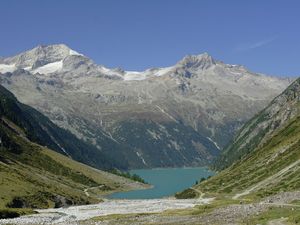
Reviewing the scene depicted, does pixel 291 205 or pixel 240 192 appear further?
pixel 240 192

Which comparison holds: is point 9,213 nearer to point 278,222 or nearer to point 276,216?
point 276,216

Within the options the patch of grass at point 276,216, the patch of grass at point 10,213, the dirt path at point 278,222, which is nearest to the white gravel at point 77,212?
the patch of grass at point 10,213

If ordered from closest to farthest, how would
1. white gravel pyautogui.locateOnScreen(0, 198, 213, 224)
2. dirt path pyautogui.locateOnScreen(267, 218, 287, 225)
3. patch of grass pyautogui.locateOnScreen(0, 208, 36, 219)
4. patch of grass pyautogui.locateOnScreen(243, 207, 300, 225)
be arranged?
dirt path pyautogui.locateOnScreen(267, 218, 287, 225)
patch of grass pyautogui.locateOnScreen(243, 207, 300, 225)
white gravel pyautogui.locateOnScreen(0, 198, 213, 224)
patch of grass pyautogui.locateOnScreen(0, 208, 36, 219)

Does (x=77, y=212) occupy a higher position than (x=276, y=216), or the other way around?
(x=77, y=212)

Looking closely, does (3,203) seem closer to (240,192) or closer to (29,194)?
(29,194)

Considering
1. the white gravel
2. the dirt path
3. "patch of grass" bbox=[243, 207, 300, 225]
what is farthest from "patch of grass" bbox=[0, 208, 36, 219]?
the dirt path

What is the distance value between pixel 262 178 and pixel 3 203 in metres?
89.0

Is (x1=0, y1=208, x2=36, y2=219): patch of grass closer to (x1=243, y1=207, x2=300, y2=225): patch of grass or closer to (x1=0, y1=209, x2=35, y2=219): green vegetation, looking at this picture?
(x1=0, y1=209, x2=35, y2=219): green vegetation

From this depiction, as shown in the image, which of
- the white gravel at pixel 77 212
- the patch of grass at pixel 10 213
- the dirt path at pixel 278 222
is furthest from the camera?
the patch of grass at pixel 10 213

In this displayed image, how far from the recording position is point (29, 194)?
536 ft

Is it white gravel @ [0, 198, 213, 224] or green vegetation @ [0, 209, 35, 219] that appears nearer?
white gravel @ [0, 198, 213, 224]

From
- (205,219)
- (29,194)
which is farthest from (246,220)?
(29,194)

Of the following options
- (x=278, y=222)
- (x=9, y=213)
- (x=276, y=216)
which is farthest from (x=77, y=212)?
(x=278, y=222)

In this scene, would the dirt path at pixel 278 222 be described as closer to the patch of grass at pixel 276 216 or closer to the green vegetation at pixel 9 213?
the patch of grass at pixel 276 216
